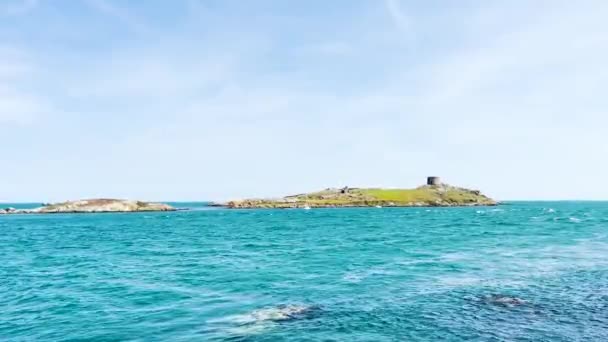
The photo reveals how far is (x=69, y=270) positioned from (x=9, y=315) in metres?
17.8

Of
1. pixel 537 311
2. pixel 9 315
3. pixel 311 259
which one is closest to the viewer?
pixel 537 311

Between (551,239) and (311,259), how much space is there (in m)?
41.9

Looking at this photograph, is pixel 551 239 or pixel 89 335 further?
pixel 551 239

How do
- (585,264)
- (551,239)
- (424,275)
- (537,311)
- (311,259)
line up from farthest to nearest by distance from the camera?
(551,239)
(311,259)
(585,264)
(424,275)
(537,311)

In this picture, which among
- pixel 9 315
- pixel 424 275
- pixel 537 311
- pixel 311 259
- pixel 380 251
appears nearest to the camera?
pixel 537 311

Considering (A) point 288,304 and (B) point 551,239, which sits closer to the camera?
(A) point 288,304

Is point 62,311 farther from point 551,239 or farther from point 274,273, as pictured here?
point 551,239

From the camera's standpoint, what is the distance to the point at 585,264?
43438 millimetres

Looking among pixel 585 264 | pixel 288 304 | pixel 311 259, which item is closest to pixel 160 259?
pixel 311 259

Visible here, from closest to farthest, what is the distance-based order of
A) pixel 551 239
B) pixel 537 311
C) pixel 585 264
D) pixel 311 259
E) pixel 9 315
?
pixel 537 311 → pixel 9 315 → pixel 585 264 → pixel 311 259 → pixel 551 239

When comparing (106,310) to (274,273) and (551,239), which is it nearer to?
(274,273)

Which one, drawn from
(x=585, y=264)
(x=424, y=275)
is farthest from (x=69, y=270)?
(x=585, y=264)

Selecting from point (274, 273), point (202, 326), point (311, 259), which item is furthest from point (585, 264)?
point (202, 326)

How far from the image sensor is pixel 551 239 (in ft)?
225
